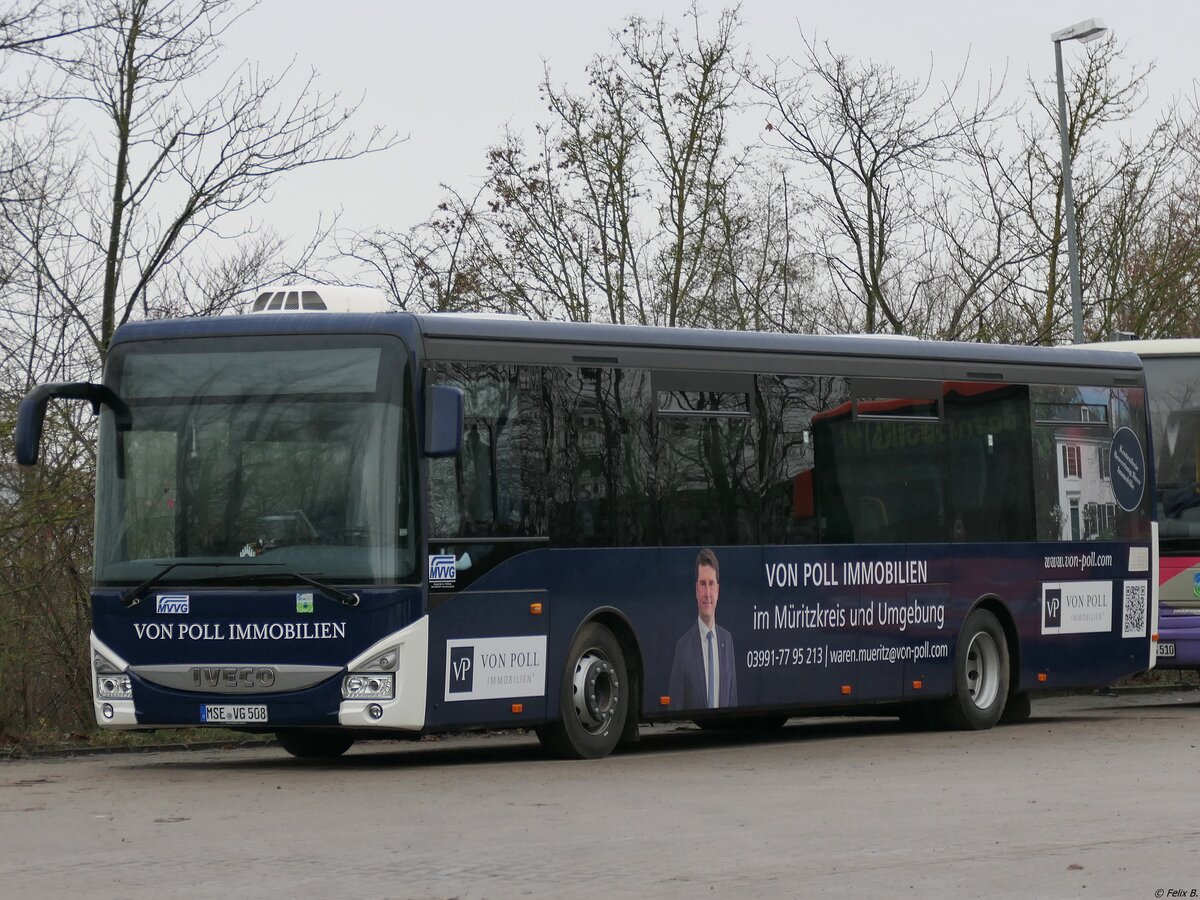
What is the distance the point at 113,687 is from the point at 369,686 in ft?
6.15

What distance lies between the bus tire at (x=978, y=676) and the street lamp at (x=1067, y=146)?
29.5ft

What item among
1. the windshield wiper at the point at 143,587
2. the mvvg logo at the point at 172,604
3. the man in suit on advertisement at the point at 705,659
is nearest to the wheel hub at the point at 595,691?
the man in suit on advertisement at the point at 705,659

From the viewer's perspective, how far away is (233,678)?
47.6 ft

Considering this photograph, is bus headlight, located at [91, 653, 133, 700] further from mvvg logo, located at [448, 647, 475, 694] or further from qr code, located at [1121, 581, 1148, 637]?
qr code, located at [1121, 581, 1148, 637]

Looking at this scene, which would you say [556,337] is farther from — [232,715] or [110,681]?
[110,681]

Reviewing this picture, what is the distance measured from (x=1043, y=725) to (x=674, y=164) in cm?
1092

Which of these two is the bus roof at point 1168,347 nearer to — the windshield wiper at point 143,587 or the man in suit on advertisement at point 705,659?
the man in suit on advertisement at point 705,659

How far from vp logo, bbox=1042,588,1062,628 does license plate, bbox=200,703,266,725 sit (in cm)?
834

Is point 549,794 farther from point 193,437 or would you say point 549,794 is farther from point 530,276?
point 530,276

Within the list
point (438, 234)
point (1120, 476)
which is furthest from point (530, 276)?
point (1120, 476)

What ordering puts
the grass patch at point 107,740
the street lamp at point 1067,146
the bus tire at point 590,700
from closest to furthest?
the bus tire at point 590,700
the grass patch at point 107,740
the street lamp at point 1067,146

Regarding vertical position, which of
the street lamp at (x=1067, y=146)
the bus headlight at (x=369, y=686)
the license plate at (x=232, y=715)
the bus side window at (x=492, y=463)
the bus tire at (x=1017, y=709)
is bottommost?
the bus tire at (x=1017, y=709)

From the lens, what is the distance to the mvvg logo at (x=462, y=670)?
14.7 m

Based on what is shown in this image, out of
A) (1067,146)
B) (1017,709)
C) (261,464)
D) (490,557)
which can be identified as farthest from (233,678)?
(1067,146)
